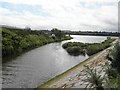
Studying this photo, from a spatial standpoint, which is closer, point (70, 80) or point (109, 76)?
point (109, 76)

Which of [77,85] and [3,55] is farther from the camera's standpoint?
[3,55]

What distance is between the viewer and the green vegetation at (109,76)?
737cm

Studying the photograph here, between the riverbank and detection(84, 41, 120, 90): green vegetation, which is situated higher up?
detection(84, 41, 120, 90): green vegetation

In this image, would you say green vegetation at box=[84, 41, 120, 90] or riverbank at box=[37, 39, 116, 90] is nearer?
green vegetation at box=[84, 41, 120, 90]

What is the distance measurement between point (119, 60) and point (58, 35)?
10962 cm

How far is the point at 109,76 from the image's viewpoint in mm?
9641

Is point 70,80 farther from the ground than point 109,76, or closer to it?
closer to it

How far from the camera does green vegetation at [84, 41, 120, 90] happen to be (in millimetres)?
7373

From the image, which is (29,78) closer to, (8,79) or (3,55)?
(8,79)

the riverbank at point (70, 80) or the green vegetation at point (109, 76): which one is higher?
the green vegetation at point (109, 76)

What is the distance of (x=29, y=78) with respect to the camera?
23078 millimetres

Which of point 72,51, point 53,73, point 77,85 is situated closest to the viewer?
point 77,85

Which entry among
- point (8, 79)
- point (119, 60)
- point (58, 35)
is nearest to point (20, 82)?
point (8, 79)

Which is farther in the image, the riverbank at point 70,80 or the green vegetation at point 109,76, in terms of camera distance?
the riverbank at point 70,80
